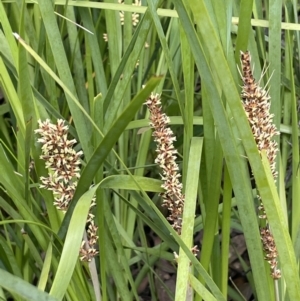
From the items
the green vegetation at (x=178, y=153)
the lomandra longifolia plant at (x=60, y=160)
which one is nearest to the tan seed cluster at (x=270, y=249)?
the green vegetation at (x=178, y=153)

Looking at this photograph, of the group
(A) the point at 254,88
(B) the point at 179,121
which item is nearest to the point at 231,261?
(B) the point at 179,121

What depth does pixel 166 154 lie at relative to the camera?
21.5 inches

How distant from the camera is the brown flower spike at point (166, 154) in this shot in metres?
0.54

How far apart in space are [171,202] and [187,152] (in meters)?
0.08

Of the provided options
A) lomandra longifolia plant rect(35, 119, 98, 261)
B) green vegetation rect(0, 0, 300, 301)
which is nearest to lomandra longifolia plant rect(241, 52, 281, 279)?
green vegetation rect(0, 0, 300, 301)

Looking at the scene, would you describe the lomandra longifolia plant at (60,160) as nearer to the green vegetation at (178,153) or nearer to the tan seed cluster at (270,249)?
the green vegetation at (178,153)

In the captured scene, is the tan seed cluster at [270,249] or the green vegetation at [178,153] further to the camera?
the tan seed cluster at [270,249]

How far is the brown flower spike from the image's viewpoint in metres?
0.54

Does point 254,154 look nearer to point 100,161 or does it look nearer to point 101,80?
point 100,161

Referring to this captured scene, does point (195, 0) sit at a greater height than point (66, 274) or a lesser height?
greater

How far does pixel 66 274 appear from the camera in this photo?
453 millimetres

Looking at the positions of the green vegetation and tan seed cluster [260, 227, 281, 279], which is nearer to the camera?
the green vegetation

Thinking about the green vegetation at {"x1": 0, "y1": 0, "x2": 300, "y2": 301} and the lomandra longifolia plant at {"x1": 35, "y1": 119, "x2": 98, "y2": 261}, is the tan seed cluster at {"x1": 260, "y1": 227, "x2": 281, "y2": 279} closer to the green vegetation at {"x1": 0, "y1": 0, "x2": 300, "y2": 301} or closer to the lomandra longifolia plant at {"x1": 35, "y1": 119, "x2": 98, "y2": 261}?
the green vegetation at {"x1": 0, "y1": 0, "x2": 300, "y2": 301}

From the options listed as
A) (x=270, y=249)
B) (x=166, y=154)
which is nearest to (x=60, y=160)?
(x=166, y=154)
